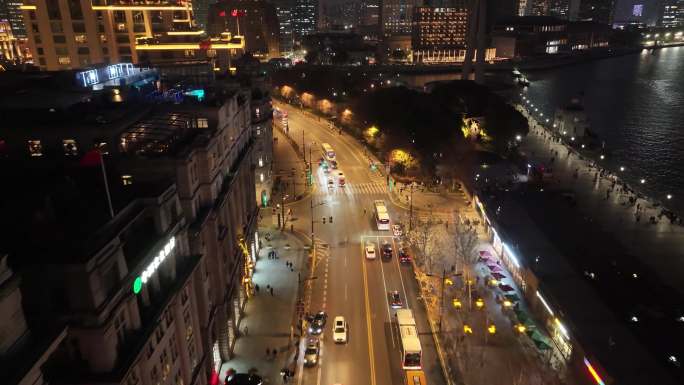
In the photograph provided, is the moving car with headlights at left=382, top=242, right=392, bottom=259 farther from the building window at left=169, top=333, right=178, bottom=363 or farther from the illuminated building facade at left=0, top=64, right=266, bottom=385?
the building window at left=169, top=333, right=178, bottom=363

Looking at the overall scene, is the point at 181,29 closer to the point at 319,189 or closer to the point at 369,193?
the point at 319,189

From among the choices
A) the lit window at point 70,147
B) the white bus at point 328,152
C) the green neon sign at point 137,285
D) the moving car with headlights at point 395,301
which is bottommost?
the moving car with headlights at point 395,301

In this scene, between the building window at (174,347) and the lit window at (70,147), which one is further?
the lit window at (70,147)

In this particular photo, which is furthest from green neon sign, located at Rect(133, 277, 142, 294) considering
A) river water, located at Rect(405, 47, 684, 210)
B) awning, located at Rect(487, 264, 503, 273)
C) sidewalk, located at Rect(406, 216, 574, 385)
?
river water, located at Rect(405, 47, 684, 210)

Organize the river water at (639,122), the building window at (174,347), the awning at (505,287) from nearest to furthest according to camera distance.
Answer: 1. the building window at (174,347)
2. the awning at (505,287)
3. the river water at (639,122)

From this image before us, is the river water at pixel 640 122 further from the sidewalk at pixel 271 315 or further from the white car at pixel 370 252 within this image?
the sidewalk at pixel 271 315

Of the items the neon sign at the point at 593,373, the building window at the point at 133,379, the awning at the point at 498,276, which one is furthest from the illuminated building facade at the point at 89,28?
the neon sign at the point at 593,373

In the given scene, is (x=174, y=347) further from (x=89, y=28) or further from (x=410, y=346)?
(x=89, y=28)

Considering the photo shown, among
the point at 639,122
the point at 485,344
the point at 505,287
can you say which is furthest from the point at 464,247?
the point at 639,122
